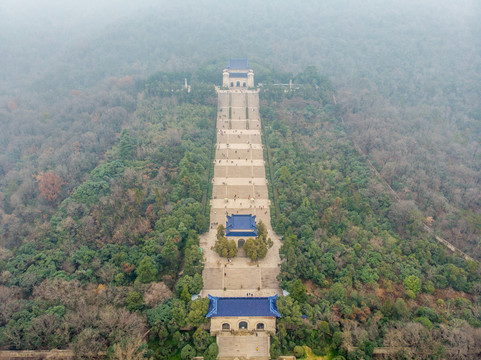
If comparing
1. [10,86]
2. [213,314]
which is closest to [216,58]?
[10,86]

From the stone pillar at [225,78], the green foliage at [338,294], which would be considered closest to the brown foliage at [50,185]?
the green foliage at [338,294]

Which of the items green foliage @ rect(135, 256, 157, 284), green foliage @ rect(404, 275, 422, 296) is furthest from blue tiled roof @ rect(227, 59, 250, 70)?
green foliage @ rect(404, 275, 422, 296)

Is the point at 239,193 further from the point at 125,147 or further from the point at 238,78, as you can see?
the point at 238,78

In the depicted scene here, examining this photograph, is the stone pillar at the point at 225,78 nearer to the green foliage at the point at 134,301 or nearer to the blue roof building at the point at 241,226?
the blue roof building at the point at 241,226

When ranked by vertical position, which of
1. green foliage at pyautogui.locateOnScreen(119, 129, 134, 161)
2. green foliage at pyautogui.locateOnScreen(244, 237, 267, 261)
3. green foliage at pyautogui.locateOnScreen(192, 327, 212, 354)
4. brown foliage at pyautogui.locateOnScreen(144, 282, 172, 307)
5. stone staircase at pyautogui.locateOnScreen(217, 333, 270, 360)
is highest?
green foliage at pyautogui.locateOnScreen(119, 129, 134, 161)

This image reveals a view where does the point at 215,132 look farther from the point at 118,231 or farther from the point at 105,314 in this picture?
the point at 105,314

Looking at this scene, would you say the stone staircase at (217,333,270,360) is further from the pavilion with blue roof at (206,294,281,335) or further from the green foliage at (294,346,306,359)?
the green foliage at (294,346,306,359)
